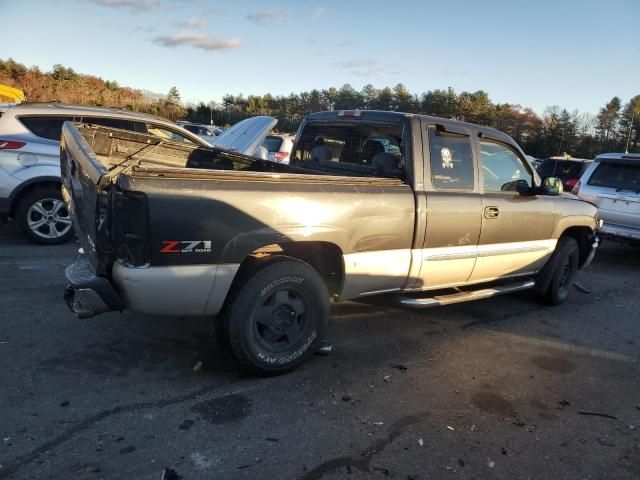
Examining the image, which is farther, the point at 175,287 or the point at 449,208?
the point at 449,208

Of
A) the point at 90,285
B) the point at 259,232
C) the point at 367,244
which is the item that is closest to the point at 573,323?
the point at 367,244

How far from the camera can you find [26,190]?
6.71 meters

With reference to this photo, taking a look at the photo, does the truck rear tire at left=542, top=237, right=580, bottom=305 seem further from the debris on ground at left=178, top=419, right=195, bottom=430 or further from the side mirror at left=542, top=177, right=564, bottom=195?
the debris on ground at left=178, top=419, right=195, bottom=430

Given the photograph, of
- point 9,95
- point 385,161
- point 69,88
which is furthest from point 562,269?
point 69,88

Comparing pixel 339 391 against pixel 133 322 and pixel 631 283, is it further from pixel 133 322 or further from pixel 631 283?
pixel 631 283

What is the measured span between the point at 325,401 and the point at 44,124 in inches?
219

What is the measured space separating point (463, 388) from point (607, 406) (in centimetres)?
101

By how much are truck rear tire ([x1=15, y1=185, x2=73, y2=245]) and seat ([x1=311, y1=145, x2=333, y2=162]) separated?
3.52 m

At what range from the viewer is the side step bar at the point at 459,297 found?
439cm

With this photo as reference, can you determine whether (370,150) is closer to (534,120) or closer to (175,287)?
(175,287)

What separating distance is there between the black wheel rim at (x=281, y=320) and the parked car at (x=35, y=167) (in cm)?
348

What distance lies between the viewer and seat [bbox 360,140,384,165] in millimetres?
4652

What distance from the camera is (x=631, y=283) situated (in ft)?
25.3

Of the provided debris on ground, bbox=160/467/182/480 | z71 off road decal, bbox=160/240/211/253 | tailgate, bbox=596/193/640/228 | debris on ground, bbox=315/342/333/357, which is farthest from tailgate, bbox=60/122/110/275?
tailgate, bbox=596/193/640/228
